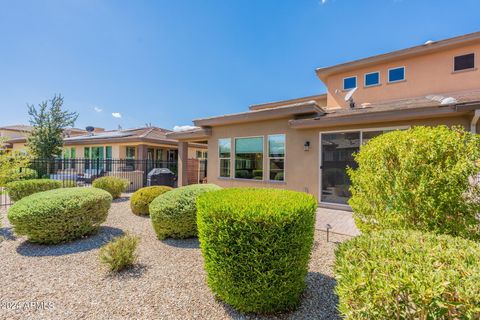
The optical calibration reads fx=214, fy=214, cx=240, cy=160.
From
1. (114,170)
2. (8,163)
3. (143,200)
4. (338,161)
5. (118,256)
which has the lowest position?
(118,256)

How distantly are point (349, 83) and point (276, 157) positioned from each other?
7.47m

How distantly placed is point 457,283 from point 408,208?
197 cm

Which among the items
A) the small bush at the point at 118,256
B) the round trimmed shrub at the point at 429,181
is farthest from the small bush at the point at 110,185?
the round trimmed shrub at the point at 429,181

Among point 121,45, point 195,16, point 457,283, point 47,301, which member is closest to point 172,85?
point 121,45

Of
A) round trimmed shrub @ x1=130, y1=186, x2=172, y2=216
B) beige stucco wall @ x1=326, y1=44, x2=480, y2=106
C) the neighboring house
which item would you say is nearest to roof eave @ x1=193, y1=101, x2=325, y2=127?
the neighboring house

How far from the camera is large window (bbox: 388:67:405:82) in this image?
11.3 metres

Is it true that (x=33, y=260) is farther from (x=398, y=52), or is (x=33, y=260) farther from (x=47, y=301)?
(x=398, y=52)

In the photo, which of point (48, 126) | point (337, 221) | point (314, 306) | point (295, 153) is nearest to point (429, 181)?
point (314, 306)

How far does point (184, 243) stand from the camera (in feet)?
16.6

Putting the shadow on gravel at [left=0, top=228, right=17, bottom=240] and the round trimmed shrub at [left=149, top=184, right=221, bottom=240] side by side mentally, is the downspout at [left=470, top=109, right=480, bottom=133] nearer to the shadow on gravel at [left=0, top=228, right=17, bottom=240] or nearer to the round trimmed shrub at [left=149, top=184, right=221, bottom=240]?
the round trimmed shrub at [left=149, top=184, right=221, bottom=240]

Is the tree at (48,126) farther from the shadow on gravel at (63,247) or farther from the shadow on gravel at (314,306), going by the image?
the shadow on gravel at (314,306)

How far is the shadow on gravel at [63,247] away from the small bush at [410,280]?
5346 millimetres

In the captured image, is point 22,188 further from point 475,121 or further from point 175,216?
point 475,121

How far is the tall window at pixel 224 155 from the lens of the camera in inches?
428
